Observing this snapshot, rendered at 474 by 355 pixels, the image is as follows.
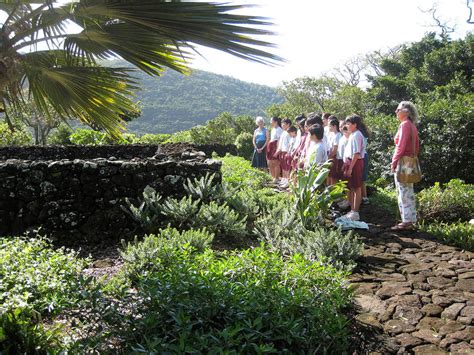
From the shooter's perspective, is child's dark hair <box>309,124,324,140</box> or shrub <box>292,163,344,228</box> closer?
shrub <box>292,163,344,228</box>

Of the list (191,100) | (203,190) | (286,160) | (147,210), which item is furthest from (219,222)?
(191,100)

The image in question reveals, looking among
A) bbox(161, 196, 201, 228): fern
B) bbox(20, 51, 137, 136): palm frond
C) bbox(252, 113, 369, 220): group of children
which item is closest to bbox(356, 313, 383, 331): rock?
bbox(161, 196, 201, 228): fern

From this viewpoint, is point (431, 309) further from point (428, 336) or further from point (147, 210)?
point (147, 210)

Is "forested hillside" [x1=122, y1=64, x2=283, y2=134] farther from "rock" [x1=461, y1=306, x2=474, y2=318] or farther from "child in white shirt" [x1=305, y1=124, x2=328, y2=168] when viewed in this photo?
"rock" [x1=461, y1=306, x2=474, y2=318]

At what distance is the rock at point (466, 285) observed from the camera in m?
4.10

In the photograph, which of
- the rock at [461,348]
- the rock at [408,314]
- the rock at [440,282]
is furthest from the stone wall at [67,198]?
the rock at [461,348]

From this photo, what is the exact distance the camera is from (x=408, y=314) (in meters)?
3.57

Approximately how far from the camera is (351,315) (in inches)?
137

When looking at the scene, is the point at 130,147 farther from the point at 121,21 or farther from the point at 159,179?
the point at 121,21

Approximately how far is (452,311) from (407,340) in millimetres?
713

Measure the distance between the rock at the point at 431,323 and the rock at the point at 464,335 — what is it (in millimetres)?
125

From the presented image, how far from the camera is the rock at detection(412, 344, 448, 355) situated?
9.82 feet

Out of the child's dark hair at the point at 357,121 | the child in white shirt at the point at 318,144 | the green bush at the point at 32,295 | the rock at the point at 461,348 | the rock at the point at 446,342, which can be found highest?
the child's dark hair at the point at 357,121

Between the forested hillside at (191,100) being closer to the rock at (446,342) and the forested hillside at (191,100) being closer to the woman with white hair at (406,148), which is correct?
the woman with white hair at (406,148)
